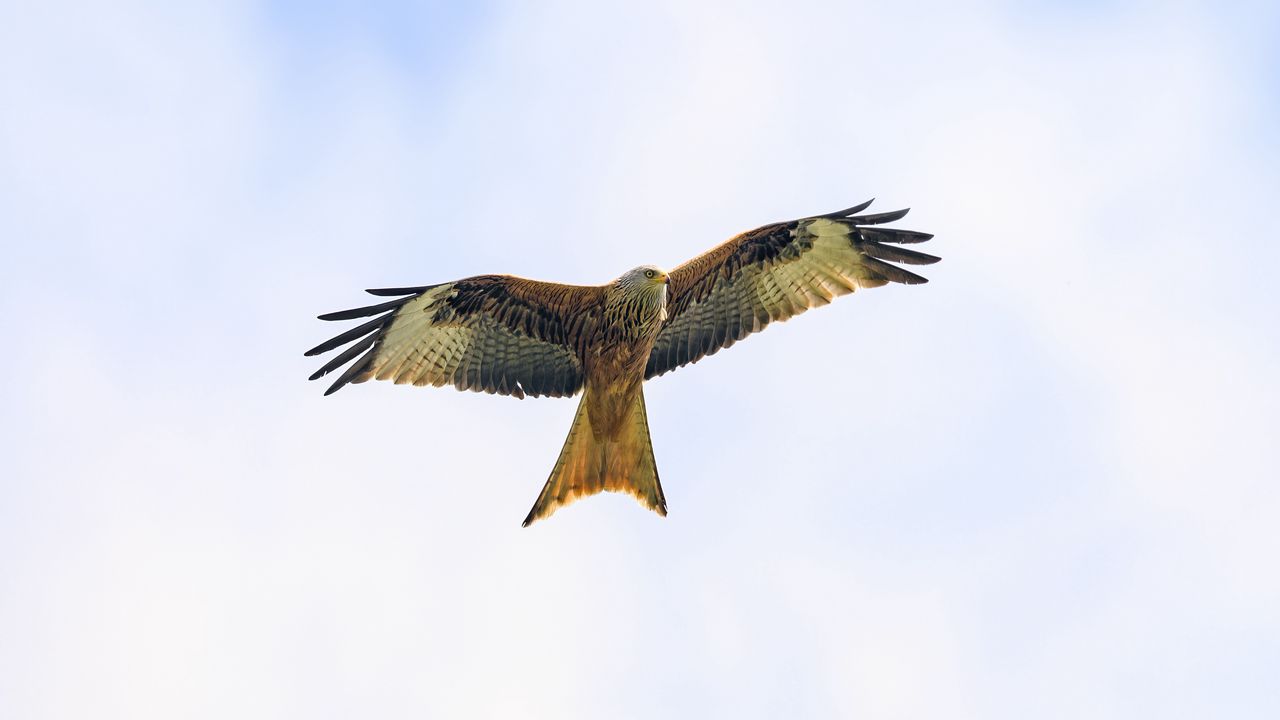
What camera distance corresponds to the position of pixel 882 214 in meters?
10.0

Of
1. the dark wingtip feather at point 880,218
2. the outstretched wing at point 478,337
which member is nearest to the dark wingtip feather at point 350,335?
the outstretched wing at point 478,337

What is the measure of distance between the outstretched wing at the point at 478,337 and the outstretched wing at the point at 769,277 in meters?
0.77

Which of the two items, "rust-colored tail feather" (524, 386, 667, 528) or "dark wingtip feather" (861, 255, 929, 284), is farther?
"dark wingtip feather" (861, 255, 929, 284)

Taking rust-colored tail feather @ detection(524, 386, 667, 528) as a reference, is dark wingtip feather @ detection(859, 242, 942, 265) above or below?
above

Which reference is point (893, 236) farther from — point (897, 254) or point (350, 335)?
point (350, 335)

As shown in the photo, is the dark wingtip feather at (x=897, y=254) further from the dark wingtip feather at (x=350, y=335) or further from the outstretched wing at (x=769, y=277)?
the dark wingtip feather at (x=350, y=335)

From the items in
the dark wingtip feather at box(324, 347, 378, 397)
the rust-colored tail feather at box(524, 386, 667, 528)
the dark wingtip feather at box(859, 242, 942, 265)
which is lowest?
the rust-colored tail feather at box(524, 386, 667, 528)

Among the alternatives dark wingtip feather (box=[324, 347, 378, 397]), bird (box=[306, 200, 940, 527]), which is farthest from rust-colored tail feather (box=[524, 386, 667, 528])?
dark wingtip feather (box=[324, 347, 378, 397])

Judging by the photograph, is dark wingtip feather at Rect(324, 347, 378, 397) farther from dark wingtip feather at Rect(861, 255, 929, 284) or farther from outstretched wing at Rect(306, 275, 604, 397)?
dark wingtip feather at Rect(861, 255, 929, 284)

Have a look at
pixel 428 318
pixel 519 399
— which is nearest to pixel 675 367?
pixel 519 399

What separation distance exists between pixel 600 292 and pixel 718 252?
1.04m

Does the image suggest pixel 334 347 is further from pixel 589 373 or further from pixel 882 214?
pixel 882 214

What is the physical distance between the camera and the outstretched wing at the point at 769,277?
1026cm

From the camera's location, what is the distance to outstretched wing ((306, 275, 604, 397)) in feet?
33.4
